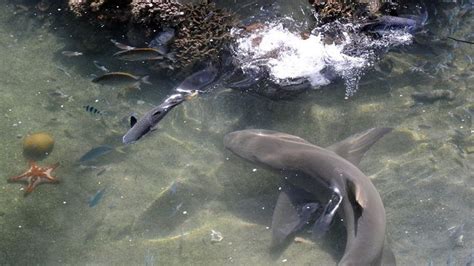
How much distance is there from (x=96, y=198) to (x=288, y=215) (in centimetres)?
244

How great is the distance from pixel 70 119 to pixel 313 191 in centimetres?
379

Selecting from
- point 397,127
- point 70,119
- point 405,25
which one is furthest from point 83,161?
point 405,25

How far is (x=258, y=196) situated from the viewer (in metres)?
5.95

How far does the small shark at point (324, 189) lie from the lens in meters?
4.95

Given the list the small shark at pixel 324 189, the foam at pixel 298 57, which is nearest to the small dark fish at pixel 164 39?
the foam at pixel 298 57

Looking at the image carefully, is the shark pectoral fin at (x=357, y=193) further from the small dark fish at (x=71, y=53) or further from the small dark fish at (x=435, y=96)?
the small dark fish at (x=71, y=53)

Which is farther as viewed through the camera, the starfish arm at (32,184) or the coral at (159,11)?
the coral at (159,11)

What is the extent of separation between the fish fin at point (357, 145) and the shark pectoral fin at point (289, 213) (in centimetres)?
79

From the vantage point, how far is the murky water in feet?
18.2

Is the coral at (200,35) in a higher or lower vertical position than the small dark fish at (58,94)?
higher

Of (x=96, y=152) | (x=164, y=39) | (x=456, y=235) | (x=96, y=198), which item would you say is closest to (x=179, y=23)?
(x=164, y=39)

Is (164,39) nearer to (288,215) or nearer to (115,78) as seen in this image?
(115,78)

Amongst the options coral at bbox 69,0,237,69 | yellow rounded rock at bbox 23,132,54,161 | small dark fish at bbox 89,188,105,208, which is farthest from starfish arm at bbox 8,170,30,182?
coral at bbox 69,0,237,69

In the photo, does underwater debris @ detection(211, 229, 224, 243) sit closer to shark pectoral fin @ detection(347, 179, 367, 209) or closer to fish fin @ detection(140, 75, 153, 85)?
shark pectoral fin @ detection(347, 179, 367, 209)
